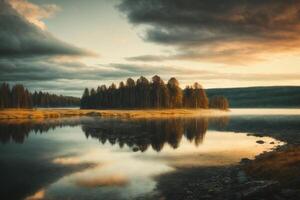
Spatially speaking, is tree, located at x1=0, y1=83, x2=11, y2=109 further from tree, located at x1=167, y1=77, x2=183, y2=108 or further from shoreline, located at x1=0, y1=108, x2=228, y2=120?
tree, located at x1=167, y1=77, x2=183, y2=108

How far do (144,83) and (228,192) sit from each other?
149 m

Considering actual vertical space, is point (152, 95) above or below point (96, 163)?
above

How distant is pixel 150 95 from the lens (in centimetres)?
16075

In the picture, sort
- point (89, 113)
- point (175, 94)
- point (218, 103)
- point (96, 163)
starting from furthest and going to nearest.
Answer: point (218, 103) → point (175, 94) → point (89, 113) → point (96, 163)

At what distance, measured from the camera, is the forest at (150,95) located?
519 ft

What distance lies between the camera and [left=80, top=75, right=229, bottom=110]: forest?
158m

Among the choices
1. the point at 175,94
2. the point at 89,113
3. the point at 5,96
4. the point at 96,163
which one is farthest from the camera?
the point at 5,96

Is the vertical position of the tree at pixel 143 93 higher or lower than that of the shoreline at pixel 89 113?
higher

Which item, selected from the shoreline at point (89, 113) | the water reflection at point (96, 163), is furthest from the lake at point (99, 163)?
the shoreline at point (89, 113)

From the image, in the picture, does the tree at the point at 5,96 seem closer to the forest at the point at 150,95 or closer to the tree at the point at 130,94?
the forest at the point at 150,95

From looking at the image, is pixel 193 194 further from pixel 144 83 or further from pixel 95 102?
pixel 95 102

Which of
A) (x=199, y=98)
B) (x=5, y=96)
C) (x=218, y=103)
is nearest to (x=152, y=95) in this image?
(x=199, y=98)

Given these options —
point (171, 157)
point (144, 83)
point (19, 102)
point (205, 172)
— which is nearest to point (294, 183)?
point (205, 172)

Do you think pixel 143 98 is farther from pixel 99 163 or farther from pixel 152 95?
pixel 99 163
